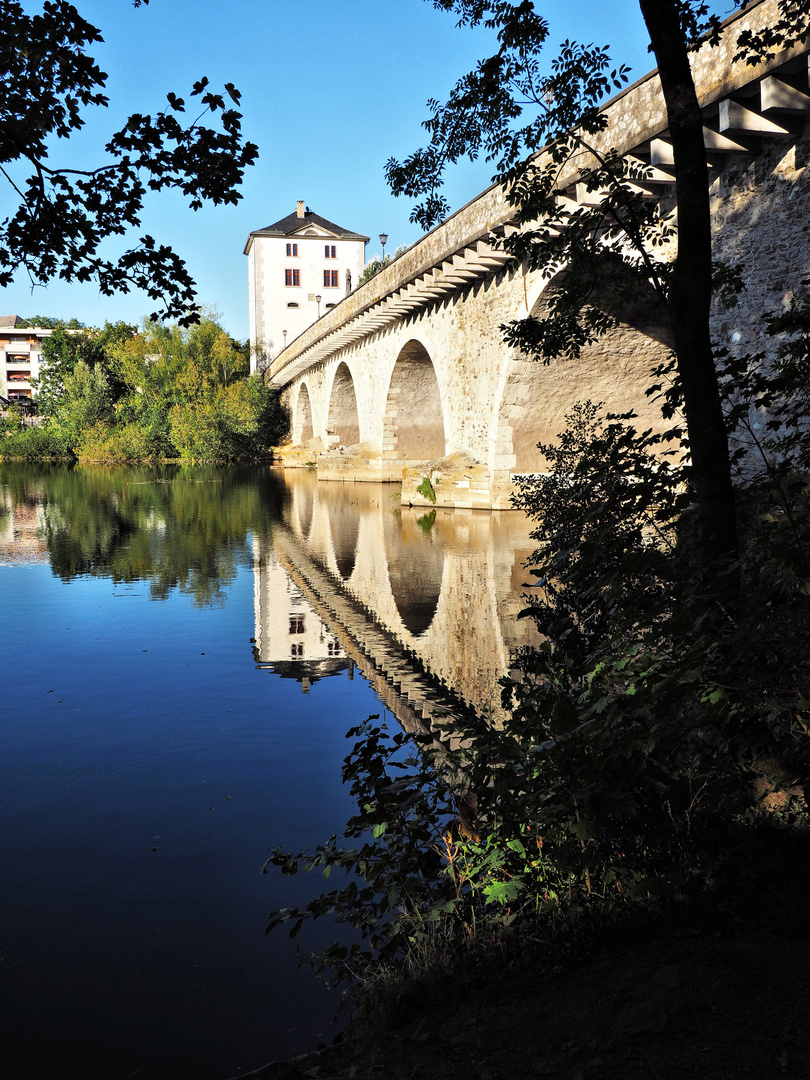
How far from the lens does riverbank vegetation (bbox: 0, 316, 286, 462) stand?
129ft

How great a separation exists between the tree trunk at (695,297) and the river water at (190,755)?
2140mm

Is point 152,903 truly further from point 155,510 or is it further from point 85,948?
point 155,510

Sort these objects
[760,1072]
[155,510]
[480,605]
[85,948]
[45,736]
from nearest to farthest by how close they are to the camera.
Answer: [760,1072] < [85,948] < [45,736] < [480,605] < [155,510]

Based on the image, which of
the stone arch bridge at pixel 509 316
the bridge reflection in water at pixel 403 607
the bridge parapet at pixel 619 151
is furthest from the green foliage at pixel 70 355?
the bridge reflection in water at pixel 403 607

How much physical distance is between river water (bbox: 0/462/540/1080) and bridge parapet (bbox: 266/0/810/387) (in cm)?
300

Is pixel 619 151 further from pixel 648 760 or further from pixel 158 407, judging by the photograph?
pixel 158 407

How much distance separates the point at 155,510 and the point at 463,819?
1737cm

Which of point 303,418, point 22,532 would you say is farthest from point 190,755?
point 303,418

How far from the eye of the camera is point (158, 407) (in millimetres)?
41125

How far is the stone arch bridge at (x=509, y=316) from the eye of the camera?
811 cm

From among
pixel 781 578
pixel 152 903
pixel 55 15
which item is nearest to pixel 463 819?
pixel 152 903

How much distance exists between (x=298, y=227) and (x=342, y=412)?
1075 inches

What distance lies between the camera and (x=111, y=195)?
4.75 m

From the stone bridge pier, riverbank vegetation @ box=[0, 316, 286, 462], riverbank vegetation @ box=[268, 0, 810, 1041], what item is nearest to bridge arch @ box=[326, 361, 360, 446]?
riverbank vegetation @ box=[0, 316, 286, 462]
